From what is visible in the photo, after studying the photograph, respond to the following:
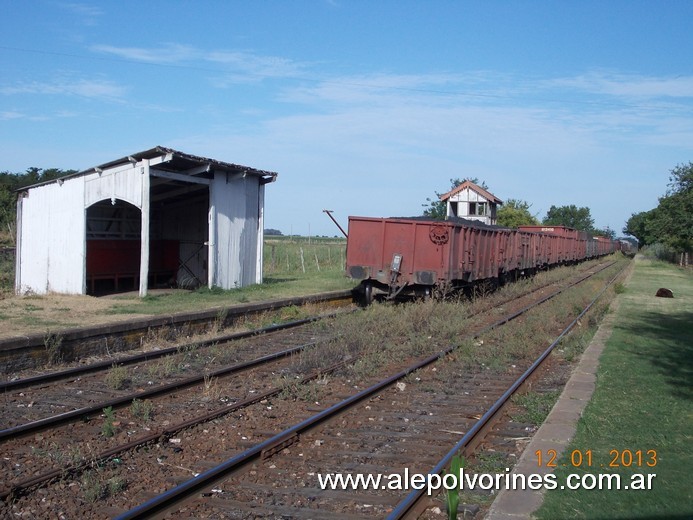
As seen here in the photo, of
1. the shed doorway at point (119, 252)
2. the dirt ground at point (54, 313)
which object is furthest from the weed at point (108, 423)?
the shed doorway at point (119, 252)

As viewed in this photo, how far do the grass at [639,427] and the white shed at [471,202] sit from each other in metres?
33.9

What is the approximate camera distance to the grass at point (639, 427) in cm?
491

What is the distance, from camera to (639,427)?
276 inches

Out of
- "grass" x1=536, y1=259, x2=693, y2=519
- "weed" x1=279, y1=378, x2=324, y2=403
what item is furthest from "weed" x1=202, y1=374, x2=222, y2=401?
"grass" x1=536, y1=259, x2=693, y2=519

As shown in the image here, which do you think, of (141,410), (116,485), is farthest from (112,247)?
(116,485)

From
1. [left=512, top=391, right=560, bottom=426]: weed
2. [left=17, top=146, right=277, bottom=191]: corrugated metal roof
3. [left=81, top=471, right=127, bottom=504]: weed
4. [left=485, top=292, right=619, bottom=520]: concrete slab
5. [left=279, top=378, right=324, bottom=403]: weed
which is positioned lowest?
[left=81, top=471, right=127, bottom=504]: weed

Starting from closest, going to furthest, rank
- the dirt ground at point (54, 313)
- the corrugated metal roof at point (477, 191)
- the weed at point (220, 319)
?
the dirt ground at point (54, 313)
the weed at point (220, 319)
the corrugated metal roof at point (477, 191)

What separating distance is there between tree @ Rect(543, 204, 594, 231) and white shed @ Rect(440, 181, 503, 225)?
61853mm

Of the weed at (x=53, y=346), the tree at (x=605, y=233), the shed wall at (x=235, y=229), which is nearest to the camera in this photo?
the weed at (x=53, y=346)

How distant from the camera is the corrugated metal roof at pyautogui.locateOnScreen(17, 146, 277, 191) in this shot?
17875 millimetres

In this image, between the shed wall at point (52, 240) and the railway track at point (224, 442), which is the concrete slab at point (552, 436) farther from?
the shed wall at point (52, 240)

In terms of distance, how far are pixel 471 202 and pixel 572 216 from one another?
221 feet

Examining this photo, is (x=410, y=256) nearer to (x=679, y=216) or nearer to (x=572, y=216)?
(x=679, y=216)

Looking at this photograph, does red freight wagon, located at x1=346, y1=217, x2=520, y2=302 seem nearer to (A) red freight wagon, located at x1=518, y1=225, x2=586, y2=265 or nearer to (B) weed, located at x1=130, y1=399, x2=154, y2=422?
(B) weed, located at x1=130, y1=399, x2=154, y2=422
